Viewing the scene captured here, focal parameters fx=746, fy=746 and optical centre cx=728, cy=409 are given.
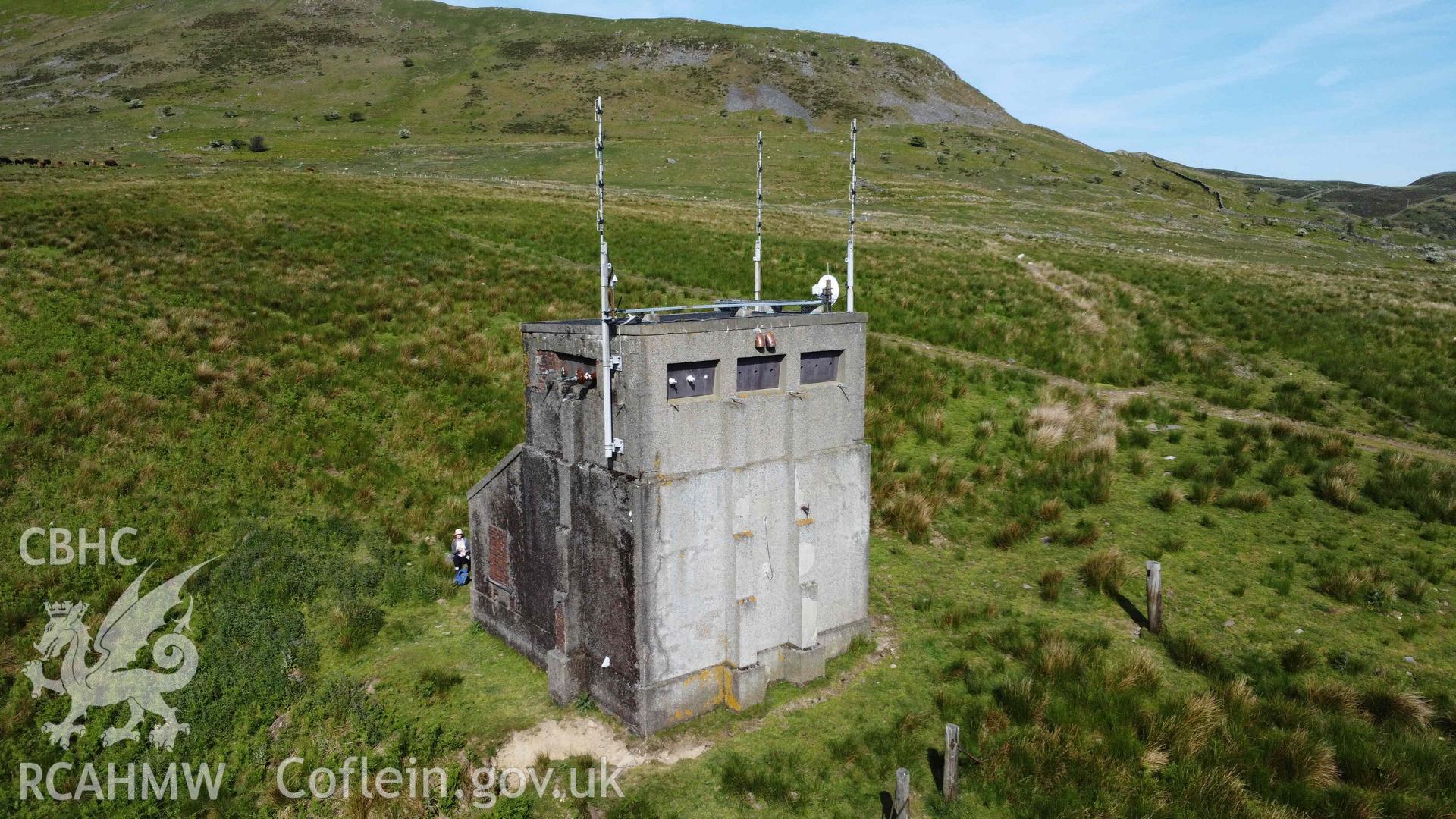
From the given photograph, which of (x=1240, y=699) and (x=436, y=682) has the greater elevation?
(x=1240, y=699)

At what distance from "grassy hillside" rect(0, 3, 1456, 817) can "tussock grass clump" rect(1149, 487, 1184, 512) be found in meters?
0.11

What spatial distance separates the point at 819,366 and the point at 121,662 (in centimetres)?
977

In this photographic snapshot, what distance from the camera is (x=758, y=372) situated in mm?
9242

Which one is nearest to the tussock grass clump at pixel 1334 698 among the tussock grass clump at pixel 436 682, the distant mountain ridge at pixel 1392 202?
the tussock grass clump at pixel 436 682

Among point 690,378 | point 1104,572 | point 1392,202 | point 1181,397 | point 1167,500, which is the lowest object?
point 1104,572

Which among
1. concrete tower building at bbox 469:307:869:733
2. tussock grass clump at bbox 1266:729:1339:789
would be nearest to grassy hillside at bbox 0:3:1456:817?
tussock grass clump at bbox 1266:729:1339:789

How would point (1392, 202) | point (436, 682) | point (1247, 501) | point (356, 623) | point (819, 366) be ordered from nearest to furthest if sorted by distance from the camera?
point (436, 682)
point (819, 366)
point (356, 623)
point (1247, 501)
point (1392, 202)

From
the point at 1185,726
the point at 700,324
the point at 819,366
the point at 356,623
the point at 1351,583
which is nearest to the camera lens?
the point at 1185,726

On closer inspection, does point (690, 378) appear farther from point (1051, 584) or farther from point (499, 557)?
point (1051, 584)

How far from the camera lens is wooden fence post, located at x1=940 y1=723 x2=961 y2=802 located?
23.2 feet

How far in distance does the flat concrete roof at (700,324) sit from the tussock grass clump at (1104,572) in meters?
5.77

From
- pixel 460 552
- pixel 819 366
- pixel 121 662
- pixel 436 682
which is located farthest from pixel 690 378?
pixel 121 662

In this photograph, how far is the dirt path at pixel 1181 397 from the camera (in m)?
17.9

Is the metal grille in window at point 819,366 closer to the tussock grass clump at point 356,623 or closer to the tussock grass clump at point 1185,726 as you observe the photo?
the tussock grass clump at point 1185,726
